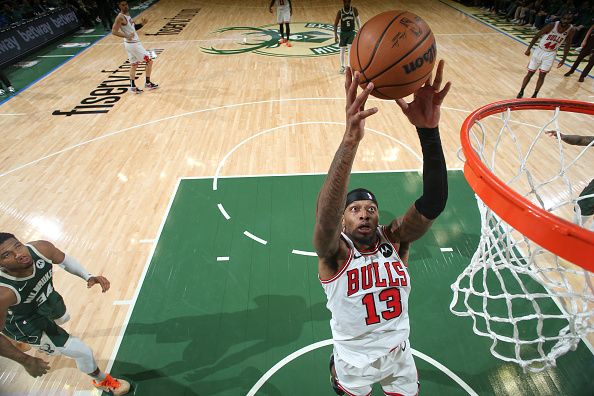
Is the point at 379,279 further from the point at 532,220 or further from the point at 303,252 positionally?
the point at 303,252

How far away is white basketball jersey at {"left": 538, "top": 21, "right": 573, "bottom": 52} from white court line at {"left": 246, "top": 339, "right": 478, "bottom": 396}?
21.8 ft

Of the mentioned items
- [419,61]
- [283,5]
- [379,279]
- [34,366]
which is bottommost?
[34,366]

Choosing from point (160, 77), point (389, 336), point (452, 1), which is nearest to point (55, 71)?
point (160, 77)

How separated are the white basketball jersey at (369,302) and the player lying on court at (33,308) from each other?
80.1 inches

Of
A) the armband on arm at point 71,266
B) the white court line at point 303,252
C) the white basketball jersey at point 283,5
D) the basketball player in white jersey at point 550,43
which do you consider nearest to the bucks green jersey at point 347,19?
the white basketball jersey at point 283,5

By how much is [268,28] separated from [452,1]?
11254mm

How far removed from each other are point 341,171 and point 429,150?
70 centimetres

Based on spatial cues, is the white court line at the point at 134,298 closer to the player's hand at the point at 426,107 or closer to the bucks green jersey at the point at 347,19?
the player's hand at the point at 426,107

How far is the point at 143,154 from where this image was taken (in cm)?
612

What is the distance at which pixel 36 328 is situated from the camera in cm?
253

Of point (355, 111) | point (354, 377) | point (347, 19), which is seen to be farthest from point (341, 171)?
point (347, 19)

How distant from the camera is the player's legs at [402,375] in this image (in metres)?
2.16

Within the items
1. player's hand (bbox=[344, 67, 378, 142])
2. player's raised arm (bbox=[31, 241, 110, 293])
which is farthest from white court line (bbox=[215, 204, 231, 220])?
player's hand (bbox=[344, 67, 378, 142])

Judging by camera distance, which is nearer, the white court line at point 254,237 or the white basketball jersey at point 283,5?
the white court line at point 254,237
